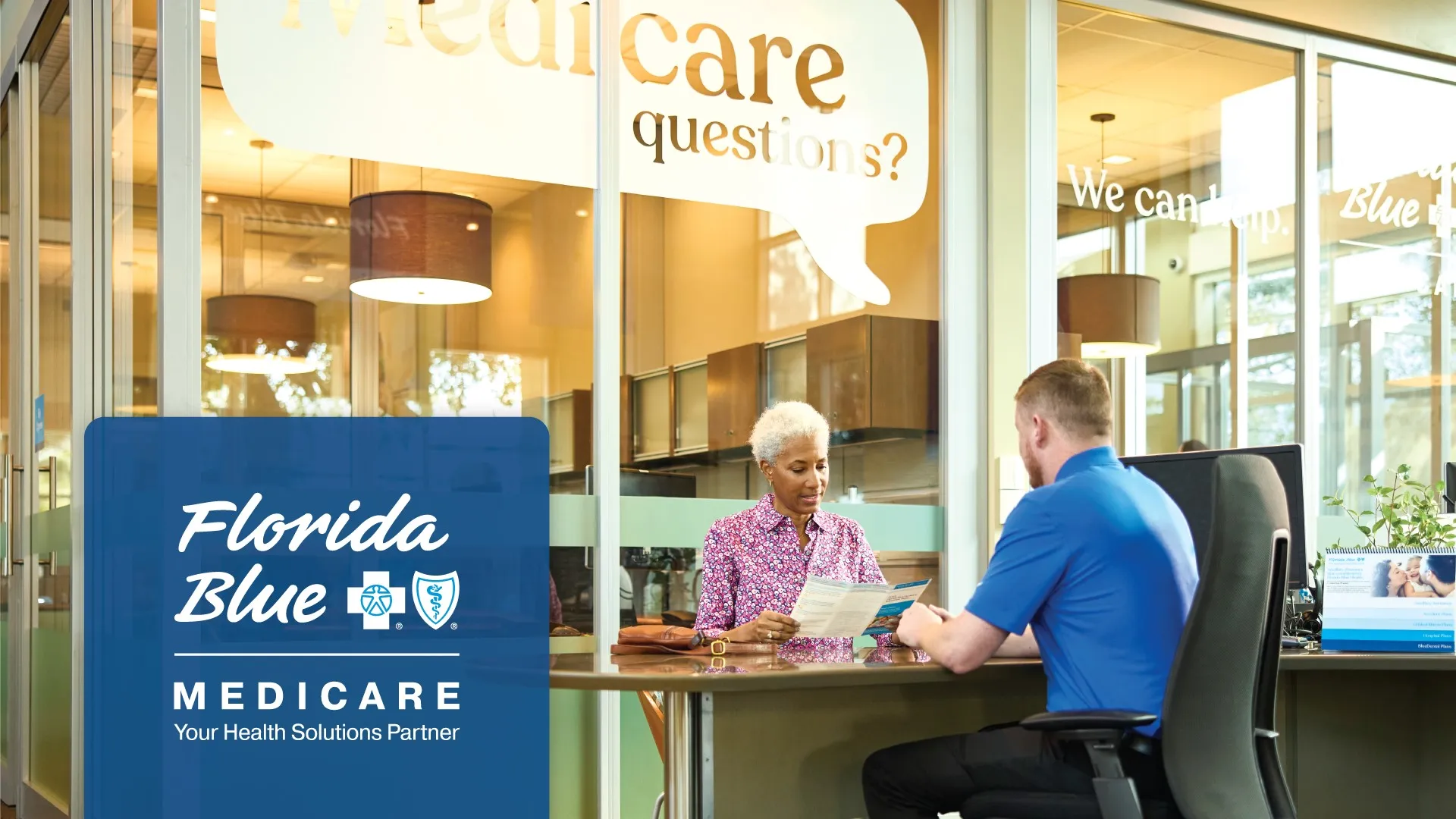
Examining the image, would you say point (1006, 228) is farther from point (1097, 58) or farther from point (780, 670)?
point (780, 670)

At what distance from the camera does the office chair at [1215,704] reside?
2529mm

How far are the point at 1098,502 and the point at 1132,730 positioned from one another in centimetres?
44

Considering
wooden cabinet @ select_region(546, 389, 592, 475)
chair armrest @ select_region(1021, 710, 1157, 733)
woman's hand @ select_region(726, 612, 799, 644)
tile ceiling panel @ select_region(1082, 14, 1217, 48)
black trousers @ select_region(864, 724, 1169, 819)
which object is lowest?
black trousers @ select_region(864, 724, 1169, 819)

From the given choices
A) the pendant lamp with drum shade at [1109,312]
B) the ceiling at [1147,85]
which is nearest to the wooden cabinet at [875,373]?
the pendant lamp with drum shade at [1109,312]

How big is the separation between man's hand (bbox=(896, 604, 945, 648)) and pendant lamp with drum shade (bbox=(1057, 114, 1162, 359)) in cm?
258

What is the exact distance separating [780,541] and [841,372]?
98 centimetres

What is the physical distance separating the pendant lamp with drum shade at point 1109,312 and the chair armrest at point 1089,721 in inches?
116

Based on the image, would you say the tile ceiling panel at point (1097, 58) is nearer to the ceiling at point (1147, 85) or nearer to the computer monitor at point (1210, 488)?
the ceiling at point (1147, 85)

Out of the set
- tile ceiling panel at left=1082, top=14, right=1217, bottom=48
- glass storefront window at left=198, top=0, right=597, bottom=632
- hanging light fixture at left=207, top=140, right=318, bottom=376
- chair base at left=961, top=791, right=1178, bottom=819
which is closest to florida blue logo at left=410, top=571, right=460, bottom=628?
glass storefront window at left=198, top=0, right=597, bottom=632

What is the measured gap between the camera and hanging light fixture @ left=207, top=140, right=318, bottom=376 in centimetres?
388

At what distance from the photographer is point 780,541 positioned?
12.9ft

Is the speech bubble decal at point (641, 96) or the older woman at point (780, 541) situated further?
the speech bubble decal at point (641, 96)

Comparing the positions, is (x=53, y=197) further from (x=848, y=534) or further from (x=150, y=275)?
(x=848, y=534)

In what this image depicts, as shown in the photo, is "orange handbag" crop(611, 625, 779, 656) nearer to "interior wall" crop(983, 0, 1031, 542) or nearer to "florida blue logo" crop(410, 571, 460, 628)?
"florida blue logo" crop(410, 571, 460, 628)
